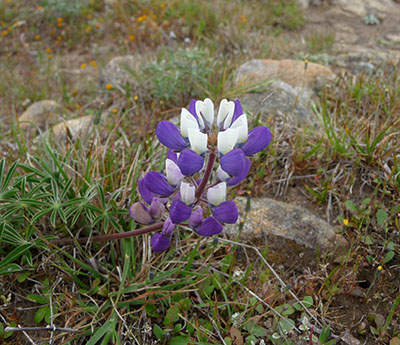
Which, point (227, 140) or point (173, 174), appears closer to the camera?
point (227, 140)

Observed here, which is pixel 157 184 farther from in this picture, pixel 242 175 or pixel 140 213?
pixel 242 175

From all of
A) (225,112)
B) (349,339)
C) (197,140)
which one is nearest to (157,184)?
(197,140)

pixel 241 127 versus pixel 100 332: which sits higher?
pixel 241 127

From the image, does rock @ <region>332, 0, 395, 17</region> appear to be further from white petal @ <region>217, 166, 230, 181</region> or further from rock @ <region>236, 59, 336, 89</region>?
white petal @ <region>217, 166, 230, 181</region>

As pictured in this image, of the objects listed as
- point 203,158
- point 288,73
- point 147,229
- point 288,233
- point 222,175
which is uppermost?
point 203,158

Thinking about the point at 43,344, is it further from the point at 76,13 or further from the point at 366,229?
the point at 76,13

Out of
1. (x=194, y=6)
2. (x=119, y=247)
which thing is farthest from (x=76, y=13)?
(x=119, y=247)

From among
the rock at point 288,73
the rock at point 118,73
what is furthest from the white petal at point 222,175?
the rock at point 118,73
